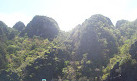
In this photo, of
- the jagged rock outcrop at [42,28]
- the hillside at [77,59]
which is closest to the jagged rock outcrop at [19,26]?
the jagged rock outcrop at [42,28]

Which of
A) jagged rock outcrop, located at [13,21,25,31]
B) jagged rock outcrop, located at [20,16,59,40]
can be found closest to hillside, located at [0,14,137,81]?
jagged rock outcrop, located at [20,16,59,40]

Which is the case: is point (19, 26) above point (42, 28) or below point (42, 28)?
above

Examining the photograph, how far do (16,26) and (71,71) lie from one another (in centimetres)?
4005

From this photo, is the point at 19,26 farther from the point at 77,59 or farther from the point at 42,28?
the point at 77,59

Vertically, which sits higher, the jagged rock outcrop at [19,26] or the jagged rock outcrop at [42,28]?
the jagged rock outcrop at [19,26]

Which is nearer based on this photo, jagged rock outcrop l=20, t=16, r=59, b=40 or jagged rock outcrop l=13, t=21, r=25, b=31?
jagged rock outcrop l=20, t=16, r=59, b=40

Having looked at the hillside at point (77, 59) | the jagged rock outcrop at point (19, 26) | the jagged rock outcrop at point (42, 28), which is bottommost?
the hillside at point (77, 59)

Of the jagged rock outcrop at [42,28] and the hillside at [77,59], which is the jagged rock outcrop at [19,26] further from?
the hillside at [77,59]

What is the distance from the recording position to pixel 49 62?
32.0m

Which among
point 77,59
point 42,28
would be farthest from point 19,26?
point 77,59

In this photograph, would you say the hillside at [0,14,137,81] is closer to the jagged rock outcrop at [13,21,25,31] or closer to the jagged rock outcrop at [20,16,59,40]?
the jagged rock outcrop at [20,16,59,40]

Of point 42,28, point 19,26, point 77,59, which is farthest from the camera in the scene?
point 19,26

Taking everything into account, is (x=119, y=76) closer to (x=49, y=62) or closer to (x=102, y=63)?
(x=102, y=63)

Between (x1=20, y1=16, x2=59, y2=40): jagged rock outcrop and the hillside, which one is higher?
(x1=20, y1=16, x2=59, y2=40): jagged rock outcrop
